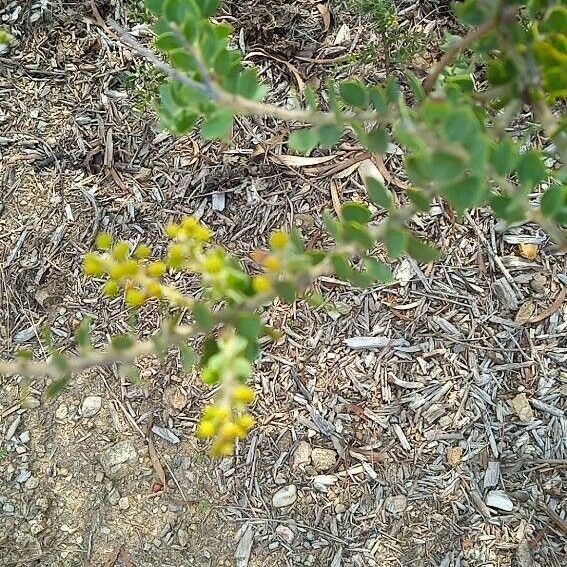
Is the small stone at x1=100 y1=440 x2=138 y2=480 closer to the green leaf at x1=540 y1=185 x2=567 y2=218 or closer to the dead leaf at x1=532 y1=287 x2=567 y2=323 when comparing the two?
the dead leaf at x1=532 y1=287 x2=567 y2=323

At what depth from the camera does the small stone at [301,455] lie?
1.70 m

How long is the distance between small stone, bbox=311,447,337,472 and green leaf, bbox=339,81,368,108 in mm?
940

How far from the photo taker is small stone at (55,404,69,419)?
1.80 m

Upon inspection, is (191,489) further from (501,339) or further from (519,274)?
(519,274)

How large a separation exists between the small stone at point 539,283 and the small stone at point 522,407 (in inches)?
9.2

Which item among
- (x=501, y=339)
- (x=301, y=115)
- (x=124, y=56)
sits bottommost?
(x=501, y=339)

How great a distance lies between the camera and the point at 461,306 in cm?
171

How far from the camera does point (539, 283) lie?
1.70m

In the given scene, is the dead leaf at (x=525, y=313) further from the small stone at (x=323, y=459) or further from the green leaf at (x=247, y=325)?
the green leaf at (x=247, y=325)

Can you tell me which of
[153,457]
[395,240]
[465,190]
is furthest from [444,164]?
[153,457]

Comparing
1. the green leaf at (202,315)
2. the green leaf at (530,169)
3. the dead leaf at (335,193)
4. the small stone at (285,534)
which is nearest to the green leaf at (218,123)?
the green leaf at (202,315)

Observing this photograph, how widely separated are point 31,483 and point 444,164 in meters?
1.42

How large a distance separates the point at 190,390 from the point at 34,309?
17.3 inches

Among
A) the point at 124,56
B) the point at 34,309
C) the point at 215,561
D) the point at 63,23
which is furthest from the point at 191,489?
the point at 63,23
